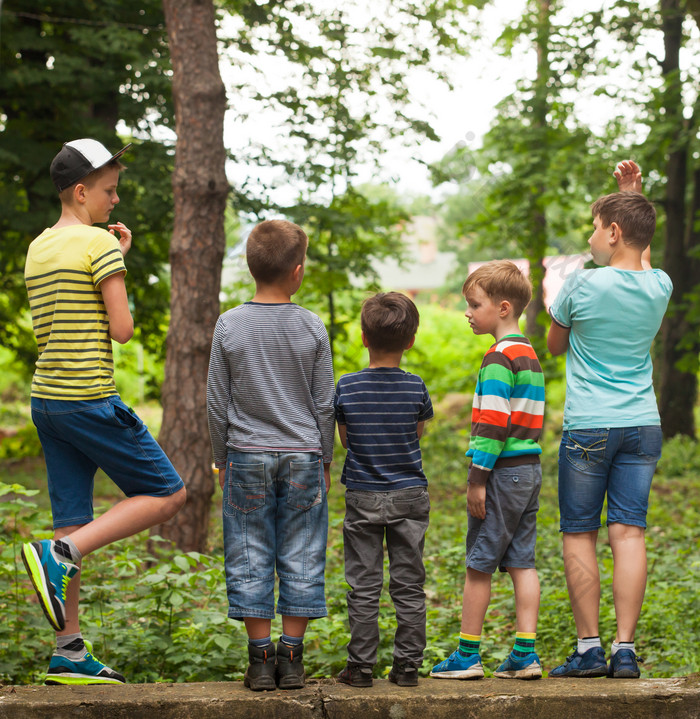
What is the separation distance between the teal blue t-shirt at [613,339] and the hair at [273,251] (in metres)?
1.25

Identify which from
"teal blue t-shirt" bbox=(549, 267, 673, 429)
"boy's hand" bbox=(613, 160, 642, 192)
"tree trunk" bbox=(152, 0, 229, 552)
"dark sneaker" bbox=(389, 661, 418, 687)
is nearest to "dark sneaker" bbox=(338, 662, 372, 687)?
"dark sneaker" bbox=(389, 661, 418, 687)

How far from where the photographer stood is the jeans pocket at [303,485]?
3039 mm

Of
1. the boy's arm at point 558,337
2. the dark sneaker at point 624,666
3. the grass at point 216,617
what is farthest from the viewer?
the grass at point 216,617

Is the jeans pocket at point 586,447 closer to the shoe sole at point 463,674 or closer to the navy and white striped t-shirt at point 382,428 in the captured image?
the navy and white striped t-shirt at point 382,428

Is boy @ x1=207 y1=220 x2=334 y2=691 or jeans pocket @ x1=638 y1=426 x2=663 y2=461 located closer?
boy @ x1=207 y1=220 x2=334 y2=691

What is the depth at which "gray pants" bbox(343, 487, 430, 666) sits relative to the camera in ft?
10.1

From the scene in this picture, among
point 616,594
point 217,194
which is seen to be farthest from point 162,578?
point 217,194

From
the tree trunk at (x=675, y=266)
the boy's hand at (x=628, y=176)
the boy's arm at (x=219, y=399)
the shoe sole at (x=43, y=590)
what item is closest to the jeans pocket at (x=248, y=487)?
the boy's arm at (x=219, y=399)

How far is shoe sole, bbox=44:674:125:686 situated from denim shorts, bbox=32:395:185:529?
1.97 ft

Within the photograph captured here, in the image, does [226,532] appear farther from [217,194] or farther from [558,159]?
[558,159]

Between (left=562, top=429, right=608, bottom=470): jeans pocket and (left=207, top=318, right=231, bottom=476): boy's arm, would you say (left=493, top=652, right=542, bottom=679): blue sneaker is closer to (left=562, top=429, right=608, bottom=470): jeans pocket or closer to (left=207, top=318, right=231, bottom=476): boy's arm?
(left=562, top=429, right=608, bottom=470): jeans pocket

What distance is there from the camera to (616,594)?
3309mm

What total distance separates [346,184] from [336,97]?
1549 millimetres

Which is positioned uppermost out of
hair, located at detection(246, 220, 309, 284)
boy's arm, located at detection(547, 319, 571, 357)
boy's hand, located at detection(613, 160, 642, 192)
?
boy's hand, located at detection(613, 160, 642, 192)
